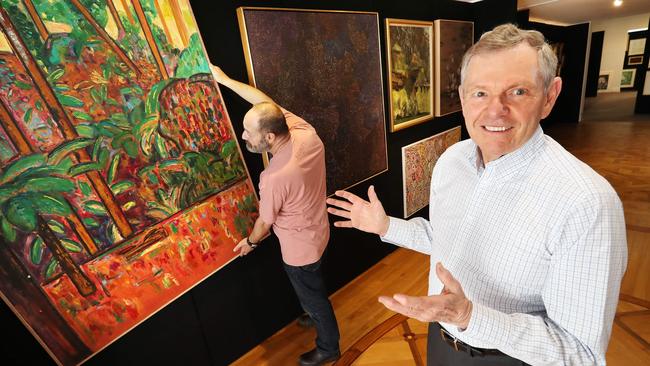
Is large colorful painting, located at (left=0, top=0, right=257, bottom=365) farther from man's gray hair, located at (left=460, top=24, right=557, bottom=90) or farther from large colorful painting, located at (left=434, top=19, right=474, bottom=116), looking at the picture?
large colorful painting, located at (left=434, top=19, right=474, bottom=116)

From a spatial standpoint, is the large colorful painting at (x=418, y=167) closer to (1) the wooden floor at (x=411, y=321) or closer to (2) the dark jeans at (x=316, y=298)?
(1) the wooden floor at (x=411, y=321)

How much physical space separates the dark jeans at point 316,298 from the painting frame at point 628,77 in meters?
19.7

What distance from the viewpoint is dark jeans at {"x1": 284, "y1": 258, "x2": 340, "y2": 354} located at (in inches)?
84.5

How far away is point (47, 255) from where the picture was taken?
128 cm

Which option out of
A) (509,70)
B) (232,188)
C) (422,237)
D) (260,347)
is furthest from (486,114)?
(260,347)

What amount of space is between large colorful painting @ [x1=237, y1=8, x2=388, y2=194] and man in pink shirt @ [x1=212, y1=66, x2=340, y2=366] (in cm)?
28

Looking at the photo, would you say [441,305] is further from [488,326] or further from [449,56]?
[449,56]

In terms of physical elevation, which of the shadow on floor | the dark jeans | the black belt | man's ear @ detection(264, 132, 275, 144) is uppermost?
man's ear @ detection(264, 132, 275, 144)

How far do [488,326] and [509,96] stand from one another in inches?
27.3

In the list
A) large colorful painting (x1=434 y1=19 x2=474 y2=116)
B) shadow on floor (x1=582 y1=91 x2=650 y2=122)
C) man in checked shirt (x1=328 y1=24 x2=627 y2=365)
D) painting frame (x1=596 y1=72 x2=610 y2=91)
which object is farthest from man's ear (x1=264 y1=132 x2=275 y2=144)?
painting frame (x1=596 y1=72 x2=610 y2=91)

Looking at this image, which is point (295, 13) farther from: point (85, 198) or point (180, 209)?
point (85, 198)

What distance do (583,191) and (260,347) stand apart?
239 centimetres

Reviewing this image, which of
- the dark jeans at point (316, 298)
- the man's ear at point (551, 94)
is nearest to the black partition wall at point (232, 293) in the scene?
the dark jeans at point (316, 298)

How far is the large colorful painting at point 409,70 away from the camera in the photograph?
2.97m
